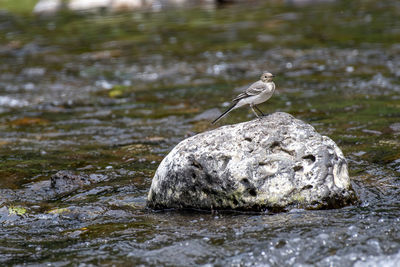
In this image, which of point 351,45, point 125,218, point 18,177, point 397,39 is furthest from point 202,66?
point 125,218

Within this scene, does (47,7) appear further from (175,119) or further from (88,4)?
(175,119)

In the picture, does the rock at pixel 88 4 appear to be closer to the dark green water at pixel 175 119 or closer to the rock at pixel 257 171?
the dark green water at pixel 175 119

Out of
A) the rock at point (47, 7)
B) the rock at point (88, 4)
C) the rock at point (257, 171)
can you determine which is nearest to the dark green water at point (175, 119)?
the rock at point (257, 171)

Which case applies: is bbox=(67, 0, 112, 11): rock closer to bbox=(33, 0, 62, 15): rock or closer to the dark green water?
bbox=(33, 0, 62, 15): rock

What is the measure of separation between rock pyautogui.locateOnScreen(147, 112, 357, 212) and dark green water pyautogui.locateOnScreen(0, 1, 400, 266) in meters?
0.21

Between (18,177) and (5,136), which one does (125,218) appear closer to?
(18,177)

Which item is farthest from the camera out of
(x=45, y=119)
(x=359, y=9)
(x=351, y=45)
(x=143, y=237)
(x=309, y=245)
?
(x=359, y=9)

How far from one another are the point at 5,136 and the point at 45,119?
155cm

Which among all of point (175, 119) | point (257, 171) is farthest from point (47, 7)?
point (257, 171)

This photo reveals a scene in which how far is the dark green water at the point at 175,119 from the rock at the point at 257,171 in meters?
0.21

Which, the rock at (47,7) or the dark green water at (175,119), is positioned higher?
the rock at (47,7)

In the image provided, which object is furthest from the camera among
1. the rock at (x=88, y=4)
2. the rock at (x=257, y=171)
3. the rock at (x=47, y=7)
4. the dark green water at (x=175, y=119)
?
the rock at (x=88, y=4)

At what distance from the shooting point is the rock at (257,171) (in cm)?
689

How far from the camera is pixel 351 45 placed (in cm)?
1983
